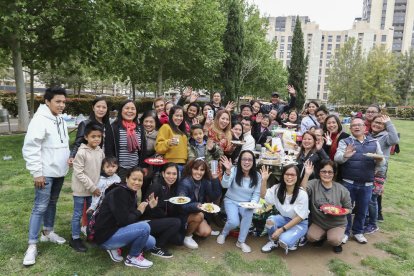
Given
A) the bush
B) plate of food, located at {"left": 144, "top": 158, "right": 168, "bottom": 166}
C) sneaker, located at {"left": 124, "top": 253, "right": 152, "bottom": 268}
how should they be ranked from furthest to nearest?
the bush < plate of food, located at {"left": 144, "top": 158, "right": 168, "bottom": 166} < sneaker, located at {"left": 124, "top": 253, "right": 152, "bottom": 268}

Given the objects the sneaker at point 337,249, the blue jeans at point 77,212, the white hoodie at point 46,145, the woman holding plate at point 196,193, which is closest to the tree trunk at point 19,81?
the white hoodie at point 46,145

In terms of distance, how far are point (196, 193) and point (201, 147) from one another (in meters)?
0.79

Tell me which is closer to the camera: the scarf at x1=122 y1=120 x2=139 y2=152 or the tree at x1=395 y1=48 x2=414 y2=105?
the scarf at x1=122 y1=120 x2=139 y2=152

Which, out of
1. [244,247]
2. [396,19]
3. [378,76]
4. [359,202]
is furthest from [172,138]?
[396,19]

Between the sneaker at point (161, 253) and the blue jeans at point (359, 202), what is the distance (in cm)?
262

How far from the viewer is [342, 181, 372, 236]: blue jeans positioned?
4.46 m

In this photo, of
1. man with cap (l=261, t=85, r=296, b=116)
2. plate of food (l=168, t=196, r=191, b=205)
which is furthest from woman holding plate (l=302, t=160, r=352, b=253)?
man with cap (l=261, t=85, r=296, b=116)

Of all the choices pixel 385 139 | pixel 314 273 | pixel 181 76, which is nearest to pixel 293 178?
pixel 314 273

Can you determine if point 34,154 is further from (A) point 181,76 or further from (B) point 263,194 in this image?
(A) point 181,76

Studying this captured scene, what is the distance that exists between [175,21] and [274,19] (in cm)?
10516

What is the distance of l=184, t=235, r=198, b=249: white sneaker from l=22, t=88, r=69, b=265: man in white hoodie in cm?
177

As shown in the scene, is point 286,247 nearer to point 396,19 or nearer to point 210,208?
point 210,208

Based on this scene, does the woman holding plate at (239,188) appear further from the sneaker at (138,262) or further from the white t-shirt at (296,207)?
the sneaker at (138,262)

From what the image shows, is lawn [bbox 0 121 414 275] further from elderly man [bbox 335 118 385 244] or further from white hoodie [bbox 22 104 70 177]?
white hoodie [bbox 22 104 70 177]
